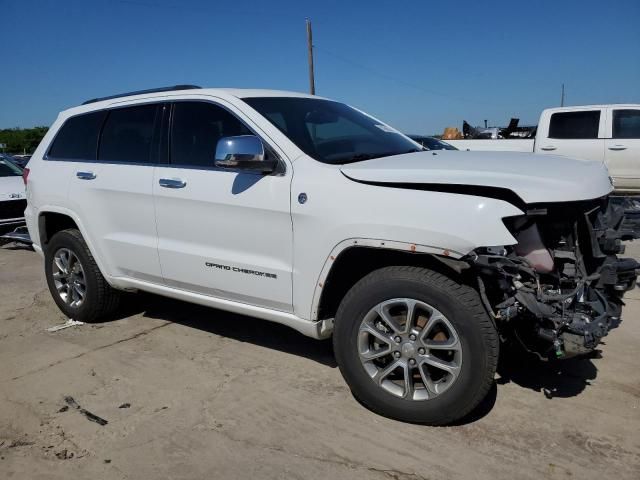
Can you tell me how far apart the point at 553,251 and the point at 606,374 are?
3.97 ft

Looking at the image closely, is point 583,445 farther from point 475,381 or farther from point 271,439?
point 271,439

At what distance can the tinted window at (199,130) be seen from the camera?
3.73m

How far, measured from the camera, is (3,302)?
18.7 ft

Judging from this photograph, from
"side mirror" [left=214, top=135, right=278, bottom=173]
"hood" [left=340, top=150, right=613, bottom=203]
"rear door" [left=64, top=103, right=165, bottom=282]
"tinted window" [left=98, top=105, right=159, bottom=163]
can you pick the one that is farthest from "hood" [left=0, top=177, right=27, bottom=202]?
"hood" [left=340, top=150, right=613, bottom=203]

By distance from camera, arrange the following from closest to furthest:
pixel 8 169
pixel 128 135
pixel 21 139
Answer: pixel 128 135 < pixel 8 169 < pixel 21 139

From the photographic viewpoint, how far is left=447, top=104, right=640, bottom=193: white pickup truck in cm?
1049

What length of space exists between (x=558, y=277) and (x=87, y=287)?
3667 mm

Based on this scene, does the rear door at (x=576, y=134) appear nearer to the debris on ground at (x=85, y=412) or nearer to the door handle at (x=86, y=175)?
the door handle at (x=86, y=175)

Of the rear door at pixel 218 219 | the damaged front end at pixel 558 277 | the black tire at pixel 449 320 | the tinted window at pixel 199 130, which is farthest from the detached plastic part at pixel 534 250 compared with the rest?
the tinted window at pixel 199 130

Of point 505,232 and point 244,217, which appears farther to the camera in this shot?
point 244,217

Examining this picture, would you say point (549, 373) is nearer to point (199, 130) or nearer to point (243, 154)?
point (243, 154)

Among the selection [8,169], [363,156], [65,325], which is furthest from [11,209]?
[363,156]

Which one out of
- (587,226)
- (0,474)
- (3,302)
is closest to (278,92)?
(587,226)

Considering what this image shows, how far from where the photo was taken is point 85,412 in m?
3.26
